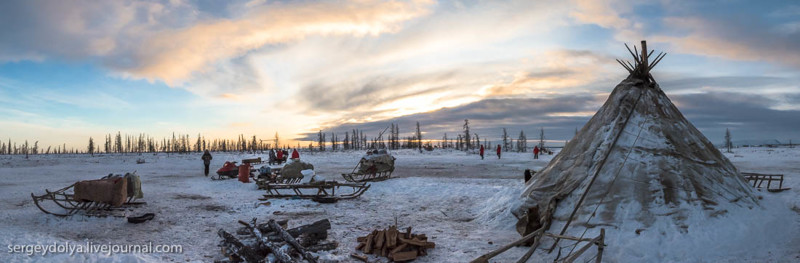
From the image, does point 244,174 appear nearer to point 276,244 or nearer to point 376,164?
point 376,164

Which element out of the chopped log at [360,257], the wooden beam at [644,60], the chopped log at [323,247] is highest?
the wooden beam at [644,60]

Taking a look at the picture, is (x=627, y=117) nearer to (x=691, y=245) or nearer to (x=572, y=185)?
(x=572, y=185)

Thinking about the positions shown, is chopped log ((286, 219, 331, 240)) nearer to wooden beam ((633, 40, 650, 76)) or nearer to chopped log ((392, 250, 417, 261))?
chopped log ((392, 250, 417, 261))

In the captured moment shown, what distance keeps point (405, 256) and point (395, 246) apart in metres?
0.32

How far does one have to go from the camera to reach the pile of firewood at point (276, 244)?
5980 mm

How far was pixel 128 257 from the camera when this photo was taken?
5.64 m

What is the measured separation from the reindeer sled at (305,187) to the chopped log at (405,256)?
597cm

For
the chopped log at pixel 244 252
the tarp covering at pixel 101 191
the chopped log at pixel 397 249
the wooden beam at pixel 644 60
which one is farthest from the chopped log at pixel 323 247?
the wooden beam at pixel 644 60

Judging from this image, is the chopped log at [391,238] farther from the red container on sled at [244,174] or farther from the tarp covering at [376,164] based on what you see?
the red container on sled at [244,174]

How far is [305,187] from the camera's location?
1215 centimetres

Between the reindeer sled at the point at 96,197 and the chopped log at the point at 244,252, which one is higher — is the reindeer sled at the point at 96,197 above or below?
above

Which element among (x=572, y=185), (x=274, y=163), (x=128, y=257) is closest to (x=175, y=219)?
(x=128, y=257)

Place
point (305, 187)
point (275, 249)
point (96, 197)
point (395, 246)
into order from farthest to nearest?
point (305, 187) → point (96, 197) → point (395, 246) → point (275, 249)

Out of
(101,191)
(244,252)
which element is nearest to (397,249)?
(244,252)
